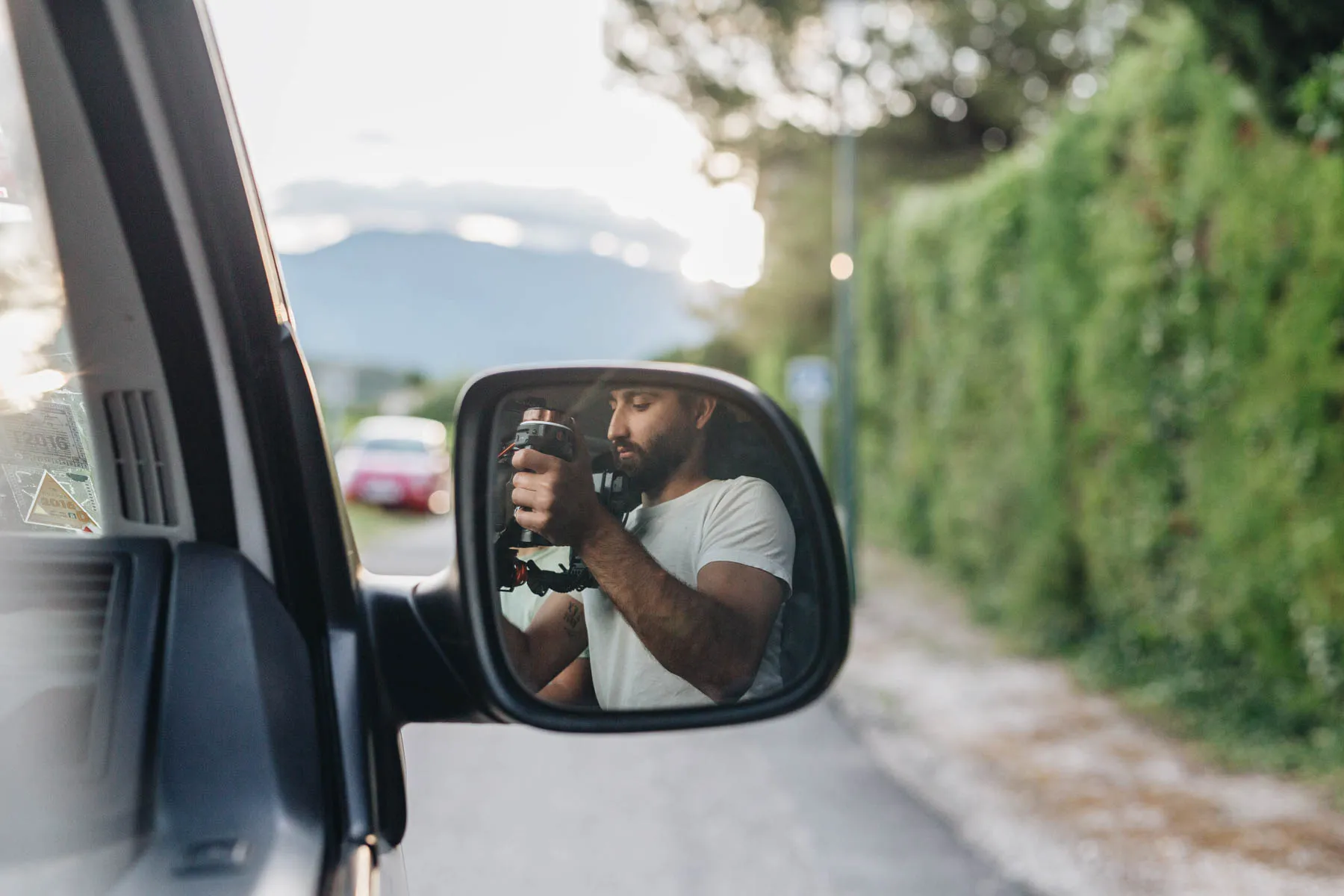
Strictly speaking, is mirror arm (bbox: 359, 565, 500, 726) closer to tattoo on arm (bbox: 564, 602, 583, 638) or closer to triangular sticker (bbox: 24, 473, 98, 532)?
tattoo on arm (bbox: 564, 602, 583, 638)

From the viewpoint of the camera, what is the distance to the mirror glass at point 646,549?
130cm

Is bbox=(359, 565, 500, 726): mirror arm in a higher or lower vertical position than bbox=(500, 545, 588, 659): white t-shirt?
lower

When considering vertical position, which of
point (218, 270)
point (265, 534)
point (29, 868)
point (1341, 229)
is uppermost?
point (218, 270)

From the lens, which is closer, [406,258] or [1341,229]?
[1341,229]

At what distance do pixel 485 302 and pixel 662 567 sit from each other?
38.2 metres

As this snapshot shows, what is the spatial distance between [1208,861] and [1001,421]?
238 inches

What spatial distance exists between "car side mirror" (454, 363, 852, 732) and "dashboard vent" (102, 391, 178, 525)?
1.02 feet

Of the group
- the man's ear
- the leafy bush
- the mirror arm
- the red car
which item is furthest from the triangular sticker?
the red car

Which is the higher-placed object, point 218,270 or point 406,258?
point 218,270

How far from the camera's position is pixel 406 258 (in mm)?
37844

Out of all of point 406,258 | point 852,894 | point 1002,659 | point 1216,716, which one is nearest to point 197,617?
point 852,894

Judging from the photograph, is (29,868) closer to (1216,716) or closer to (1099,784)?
(1099,784)

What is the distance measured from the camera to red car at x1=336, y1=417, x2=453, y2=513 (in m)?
22.0

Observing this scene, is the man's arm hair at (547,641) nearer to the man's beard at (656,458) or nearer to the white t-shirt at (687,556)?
the white t-shirt at (687,556)
